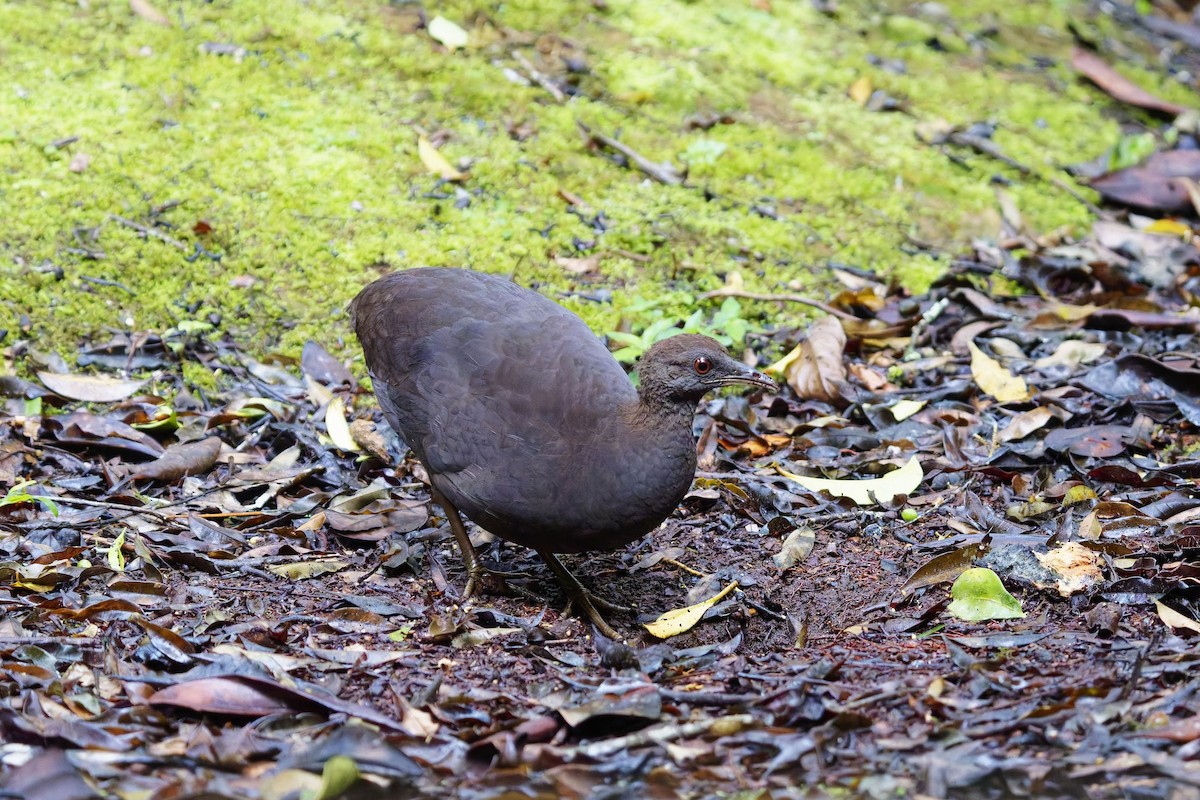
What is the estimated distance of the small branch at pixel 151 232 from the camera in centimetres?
675

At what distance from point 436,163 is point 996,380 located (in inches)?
143

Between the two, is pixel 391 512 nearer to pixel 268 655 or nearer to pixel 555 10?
pixel 268 655

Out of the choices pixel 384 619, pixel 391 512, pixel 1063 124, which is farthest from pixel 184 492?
pixel 1063 124

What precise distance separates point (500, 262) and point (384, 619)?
9.59 feet

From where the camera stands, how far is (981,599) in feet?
14.4

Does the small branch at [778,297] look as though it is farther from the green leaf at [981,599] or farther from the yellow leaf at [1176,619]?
the yellow leaf at [1176,619]

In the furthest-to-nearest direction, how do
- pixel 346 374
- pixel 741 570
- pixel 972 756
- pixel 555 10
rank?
pixel 555 10 → pixel 346 374 → pixel 741 570 → pixel 972 756

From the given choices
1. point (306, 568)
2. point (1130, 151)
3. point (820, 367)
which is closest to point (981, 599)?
point (820, 367)

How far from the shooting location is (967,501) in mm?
5219

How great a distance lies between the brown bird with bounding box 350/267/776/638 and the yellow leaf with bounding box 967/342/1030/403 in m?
1.77

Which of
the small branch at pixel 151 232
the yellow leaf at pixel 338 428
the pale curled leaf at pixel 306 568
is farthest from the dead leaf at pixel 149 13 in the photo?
the pale curled leaf at pixel 306 568

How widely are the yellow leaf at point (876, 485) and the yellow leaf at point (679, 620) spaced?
0.92m

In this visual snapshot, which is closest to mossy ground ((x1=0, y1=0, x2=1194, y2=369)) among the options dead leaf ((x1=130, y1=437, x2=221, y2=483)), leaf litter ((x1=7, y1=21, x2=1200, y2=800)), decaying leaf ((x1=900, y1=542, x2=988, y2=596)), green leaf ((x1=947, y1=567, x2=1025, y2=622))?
leaf litter ((x1=7, y1=21, x2=1200, y2=800))

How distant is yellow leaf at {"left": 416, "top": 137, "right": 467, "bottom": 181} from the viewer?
7449mm
